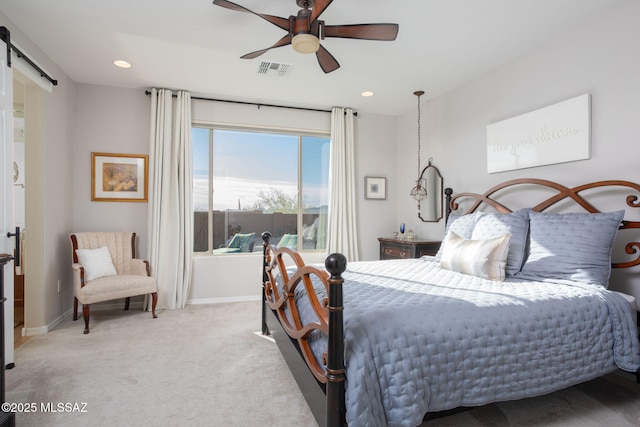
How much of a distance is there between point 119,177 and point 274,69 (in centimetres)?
228

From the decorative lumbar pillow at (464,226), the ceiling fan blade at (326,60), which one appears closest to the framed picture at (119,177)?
the ceiling fan blade at (326,60)

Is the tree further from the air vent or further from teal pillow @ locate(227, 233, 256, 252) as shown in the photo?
the air vent

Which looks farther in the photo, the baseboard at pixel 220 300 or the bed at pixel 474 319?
the baseboard at pixel 220 300

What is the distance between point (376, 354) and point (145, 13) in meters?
2.80

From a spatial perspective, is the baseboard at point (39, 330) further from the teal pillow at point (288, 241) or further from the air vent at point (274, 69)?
the air vent at point (274, 69)

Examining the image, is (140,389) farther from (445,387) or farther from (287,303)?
(445,387)

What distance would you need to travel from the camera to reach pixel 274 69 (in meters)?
3.45

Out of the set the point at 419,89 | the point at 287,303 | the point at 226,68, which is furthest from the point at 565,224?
the point at 226,68

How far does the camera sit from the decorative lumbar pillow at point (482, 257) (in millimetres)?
2387

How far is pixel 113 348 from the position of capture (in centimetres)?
280

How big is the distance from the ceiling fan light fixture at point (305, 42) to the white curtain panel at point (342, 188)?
95.9 inches

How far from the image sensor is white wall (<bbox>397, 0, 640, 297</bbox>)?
230cm

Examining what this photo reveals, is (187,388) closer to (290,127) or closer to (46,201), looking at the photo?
(46,201)

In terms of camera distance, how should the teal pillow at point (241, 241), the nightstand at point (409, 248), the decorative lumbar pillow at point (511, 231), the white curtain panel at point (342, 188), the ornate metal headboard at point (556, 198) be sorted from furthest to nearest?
1. the white curtain panel at point (342, 188)
2. the teal pillow at point (241, 241)
3. the nightstand at point (409, 248)
4. the decorative lumbar pillow at point (511, 231)
5. the ornate metal headboard at point (556, 198)
